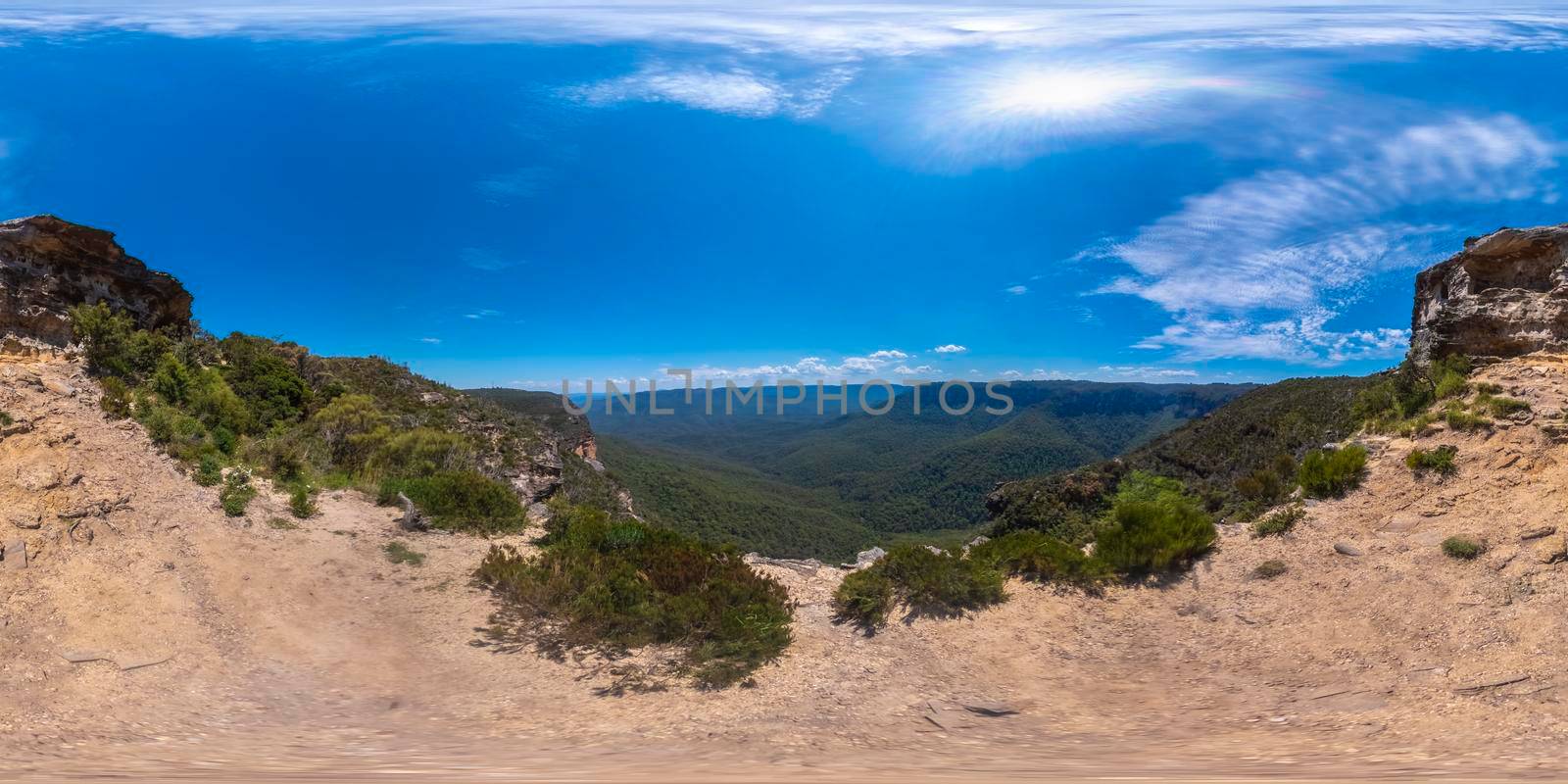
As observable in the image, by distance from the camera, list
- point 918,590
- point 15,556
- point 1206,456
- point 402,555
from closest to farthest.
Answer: point 15,556 < point 918,590 < point 402,555 < point 1206,456

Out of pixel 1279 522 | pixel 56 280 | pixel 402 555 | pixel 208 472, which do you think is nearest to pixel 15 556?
pixel 208 472

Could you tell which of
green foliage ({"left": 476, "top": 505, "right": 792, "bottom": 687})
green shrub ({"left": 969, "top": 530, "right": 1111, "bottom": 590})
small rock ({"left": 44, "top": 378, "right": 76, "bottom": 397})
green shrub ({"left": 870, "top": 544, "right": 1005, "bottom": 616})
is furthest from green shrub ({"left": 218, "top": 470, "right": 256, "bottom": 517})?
green shrub ({"left": 969, "top": 530, "right": 1111, "bottom": 590})

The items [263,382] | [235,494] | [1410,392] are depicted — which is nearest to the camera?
[235,494]

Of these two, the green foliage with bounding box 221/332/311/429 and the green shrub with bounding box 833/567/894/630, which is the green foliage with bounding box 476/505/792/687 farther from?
the green foliage with bounding box 221/332/311/429

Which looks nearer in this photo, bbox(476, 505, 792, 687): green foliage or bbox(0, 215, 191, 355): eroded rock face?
bbox(476, 505, 792, 687): green foliage

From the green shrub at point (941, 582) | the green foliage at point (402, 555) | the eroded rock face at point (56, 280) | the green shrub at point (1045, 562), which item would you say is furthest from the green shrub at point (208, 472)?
the green shrub at point (1045, 562)

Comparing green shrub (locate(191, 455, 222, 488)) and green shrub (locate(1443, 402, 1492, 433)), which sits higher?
green shrub (locate(1443, 402, 1492, 433))

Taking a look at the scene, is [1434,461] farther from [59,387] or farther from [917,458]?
[917,458]
